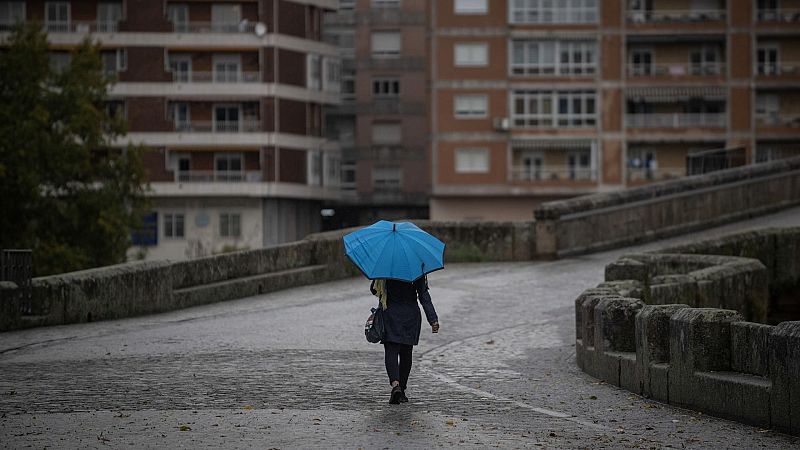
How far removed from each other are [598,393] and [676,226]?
20094 millimetres

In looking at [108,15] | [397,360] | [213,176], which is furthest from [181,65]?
[397,360]

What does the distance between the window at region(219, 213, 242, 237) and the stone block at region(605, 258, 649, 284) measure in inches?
1906

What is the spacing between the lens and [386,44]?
79.6 metres

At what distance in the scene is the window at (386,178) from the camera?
7969cm

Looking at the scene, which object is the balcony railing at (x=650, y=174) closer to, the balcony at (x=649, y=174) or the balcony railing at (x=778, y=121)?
the balcony at (x=649, y=174)

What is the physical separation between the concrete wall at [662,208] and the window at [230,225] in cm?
3720

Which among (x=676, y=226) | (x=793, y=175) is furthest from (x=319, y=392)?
(x=793, y=175)

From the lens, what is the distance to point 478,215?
6931cm

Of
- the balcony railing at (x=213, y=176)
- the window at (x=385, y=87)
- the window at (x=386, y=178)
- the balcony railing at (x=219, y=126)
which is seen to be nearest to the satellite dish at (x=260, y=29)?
the balcony railing at (x=219, y=126)

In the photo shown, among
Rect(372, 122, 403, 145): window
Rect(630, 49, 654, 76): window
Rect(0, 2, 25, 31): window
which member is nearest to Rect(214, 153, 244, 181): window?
Rect(0, 2, 25, 31): window

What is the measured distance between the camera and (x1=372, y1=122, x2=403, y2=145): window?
79750mm

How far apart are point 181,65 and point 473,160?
14.2 m

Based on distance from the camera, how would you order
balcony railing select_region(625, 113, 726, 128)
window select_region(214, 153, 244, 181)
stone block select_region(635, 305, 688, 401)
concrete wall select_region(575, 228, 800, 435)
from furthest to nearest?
window select_region(214, 153, 244, 181) < balcony railing select_region(625, 113, 726, 128) < stone block select_region(635, 305, 688, 401) < concrete wall select_region(575, 228, 800, 435)

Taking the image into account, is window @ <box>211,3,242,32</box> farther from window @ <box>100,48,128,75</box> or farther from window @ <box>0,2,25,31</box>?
window @ <box>0,2,25,31</box>
